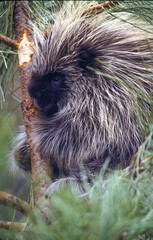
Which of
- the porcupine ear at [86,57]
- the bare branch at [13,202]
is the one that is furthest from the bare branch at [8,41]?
the bare branch at [13,202]

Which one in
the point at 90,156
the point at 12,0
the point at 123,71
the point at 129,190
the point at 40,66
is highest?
the point at 12,0

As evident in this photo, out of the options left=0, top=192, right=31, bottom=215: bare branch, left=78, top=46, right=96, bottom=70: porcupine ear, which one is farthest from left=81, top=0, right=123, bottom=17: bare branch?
left=0, top=192, right=31, bottom=215: bare branch

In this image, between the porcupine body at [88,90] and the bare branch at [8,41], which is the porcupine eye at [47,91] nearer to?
the porcupine body at [88,90]

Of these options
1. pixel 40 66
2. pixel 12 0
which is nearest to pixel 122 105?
pixel 40 66

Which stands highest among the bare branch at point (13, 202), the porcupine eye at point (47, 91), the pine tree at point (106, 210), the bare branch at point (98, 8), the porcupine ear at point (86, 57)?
the bare branch at point (98, 8)

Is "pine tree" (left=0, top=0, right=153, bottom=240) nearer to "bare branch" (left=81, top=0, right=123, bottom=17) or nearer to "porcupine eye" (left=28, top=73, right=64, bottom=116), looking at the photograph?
"porcupine eye" (left=28, top=73, right=64, bottom=116)

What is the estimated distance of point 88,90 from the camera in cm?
174

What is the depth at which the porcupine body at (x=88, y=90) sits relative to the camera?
1591 mm

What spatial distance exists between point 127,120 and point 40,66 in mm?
556

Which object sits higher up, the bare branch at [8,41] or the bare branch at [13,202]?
the bare branch at [8,41]

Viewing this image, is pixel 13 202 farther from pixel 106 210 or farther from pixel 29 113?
pixel 29 113

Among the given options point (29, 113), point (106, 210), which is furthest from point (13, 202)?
point (29, 113)

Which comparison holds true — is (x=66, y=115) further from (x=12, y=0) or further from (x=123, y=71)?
(x=12, y=0)

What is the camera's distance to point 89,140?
1618mm
